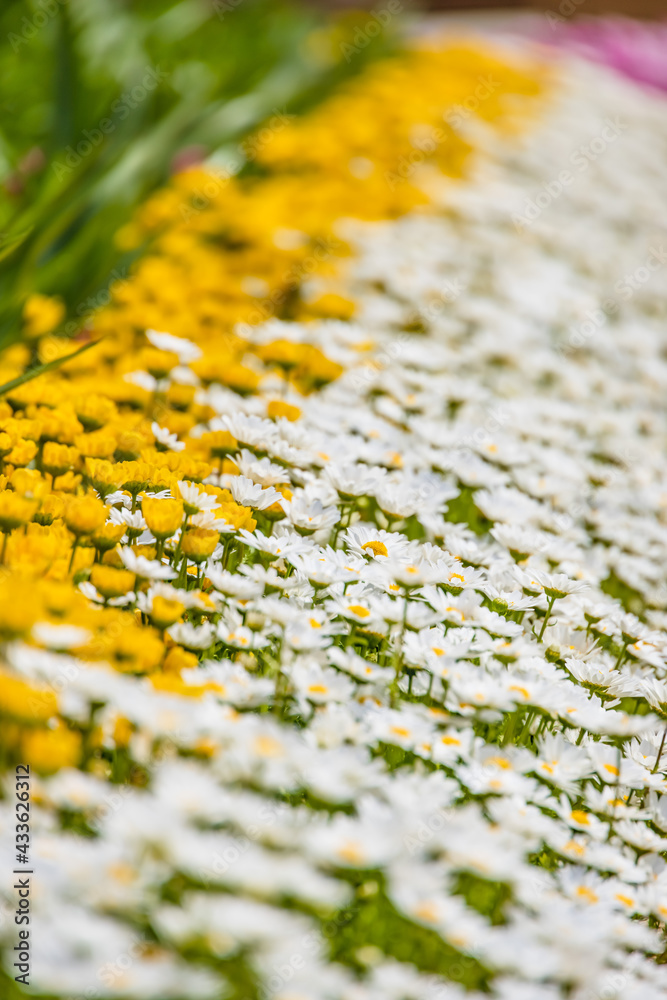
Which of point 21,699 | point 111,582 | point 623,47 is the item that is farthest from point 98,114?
point 623,47

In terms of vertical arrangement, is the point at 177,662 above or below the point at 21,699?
below

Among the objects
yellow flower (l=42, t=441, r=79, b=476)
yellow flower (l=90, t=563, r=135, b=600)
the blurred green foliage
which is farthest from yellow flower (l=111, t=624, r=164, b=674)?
the blurred green foliage

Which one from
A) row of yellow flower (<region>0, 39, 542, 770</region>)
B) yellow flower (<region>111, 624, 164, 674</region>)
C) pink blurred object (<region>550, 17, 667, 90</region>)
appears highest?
yellow flower (<region>111, 624, 164, 674</region>)

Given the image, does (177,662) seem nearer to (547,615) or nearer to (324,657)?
(324,657)

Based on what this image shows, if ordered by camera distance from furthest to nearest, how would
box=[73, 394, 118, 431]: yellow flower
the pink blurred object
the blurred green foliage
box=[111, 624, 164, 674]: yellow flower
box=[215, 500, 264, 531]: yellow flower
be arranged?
the pink blurred object, the blurred green foliage, box=[73, 394, 118, 431]: yellow flower, box=[215, 500, 264, 531]: yellow flower, box=[111, 624, 164, 674]: yellow flower

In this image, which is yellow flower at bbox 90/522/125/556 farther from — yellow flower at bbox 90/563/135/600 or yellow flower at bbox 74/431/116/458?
yellow flower at bbox 74/431/116/458

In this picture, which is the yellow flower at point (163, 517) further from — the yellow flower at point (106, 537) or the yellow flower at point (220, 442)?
the yellow flower at point (220, 442)
